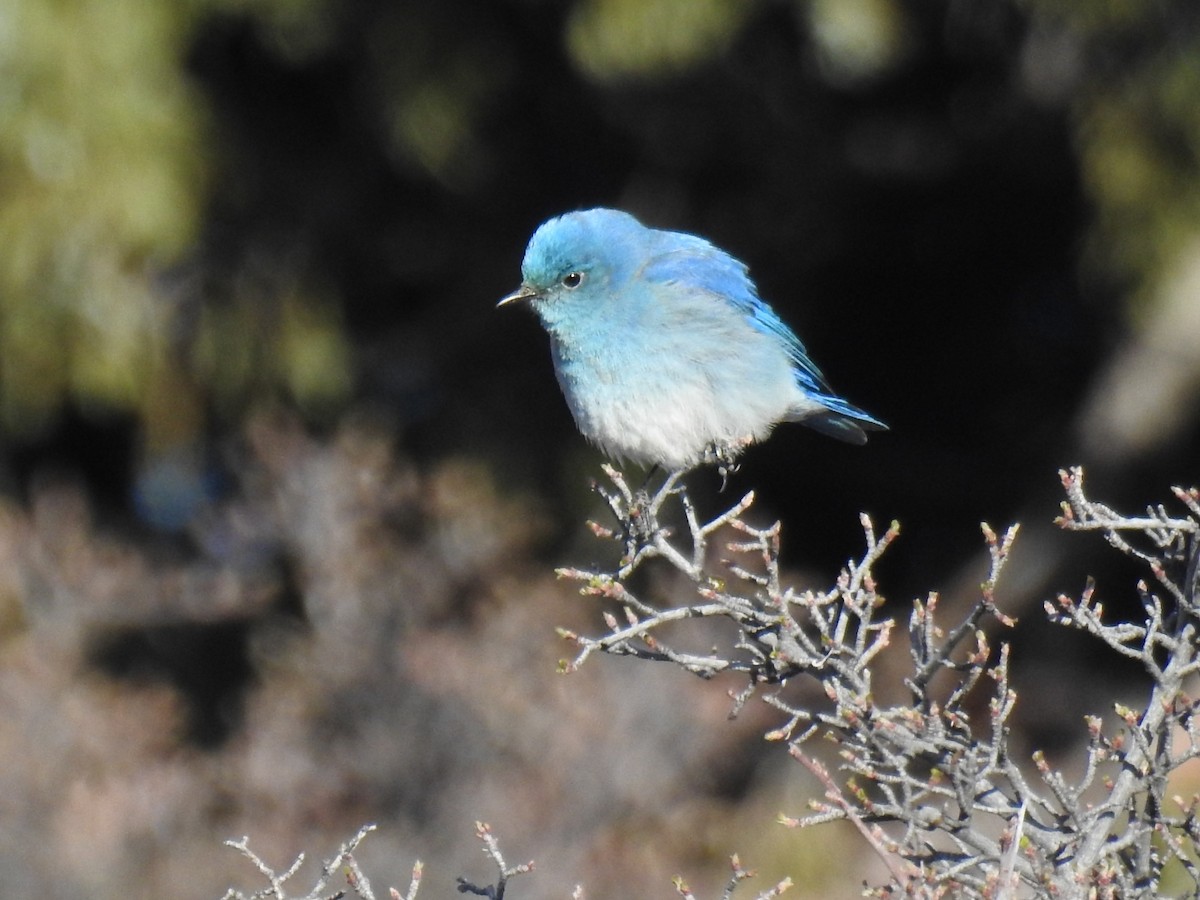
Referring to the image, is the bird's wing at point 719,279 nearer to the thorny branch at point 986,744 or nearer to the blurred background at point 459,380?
the blurred background at point 459,380

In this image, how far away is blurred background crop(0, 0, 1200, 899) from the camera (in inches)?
203

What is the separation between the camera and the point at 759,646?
218 centimetres

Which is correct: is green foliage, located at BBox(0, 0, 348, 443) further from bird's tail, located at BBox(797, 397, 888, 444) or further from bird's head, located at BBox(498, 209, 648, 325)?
bird's tail, located at BBox(797, 397, 888, 444)

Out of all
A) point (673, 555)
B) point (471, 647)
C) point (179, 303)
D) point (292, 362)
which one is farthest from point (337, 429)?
point (673, 555)

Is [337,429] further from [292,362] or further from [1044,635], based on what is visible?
[1044,635]

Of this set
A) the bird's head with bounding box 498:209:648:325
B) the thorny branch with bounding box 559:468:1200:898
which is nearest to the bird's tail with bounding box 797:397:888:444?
the bird's head with bounding box 498:209:648:325

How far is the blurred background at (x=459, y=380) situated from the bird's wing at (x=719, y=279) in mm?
1437

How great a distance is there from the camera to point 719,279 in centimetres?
382

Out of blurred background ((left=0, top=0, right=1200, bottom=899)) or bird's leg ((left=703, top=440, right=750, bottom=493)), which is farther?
blurred background ((left=0, top=0, right=1200, bottom=899))

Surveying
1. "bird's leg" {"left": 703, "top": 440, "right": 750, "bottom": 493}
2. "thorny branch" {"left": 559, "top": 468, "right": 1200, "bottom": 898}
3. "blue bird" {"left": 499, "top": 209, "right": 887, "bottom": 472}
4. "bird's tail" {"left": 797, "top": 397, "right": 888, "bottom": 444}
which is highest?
"blue bird" {"left": 499, "top": 209, "right": 887, "bottom": 472}

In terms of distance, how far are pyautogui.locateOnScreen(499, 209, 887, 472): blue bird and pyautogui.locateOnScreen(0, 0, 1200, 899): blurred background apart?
65.0 inches

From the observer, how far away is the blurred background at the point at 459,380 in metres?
5.16

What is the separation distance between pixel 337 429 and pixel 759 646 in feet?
13.2

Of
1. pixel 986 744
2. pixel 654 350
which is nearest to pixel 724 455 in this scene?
pixel 654 350
